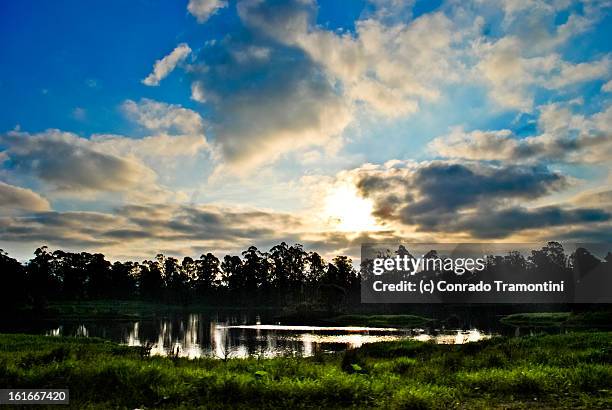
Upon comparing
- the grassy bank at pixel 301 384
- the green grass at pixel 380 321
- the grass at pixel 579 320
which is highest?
the grassy bank at pixel 301 384

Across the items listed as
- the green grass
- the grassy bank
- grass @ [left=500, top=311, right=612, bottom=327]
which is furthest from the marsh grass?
the grassy bank

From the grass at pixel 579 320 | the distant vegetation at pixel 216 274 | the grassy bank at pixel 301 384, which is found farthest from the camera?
the distant vegetation at pixel 216 274

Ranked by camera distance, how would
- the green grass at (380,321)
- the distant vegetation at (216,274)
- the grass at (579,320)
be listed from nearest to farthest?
1. the grass at (579,320)
2. the green grass at (380,321)
3. the distant vegetation at (216,274)

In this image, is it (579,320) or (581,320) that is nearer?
(581,320)

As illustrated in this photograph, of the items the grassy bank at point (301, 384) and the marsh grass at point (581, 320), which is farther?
the marsh grass at point (581, 320)

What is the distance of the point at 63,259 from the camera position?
163m

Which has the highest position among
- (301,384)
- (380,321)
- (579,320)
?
(301,384)

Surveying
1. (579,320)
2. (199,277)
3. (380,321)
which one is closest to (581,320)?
(579,320)

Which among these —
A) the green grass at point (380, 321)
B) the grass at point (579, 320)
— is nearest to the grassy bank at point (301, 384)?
the grass at point (579, 320)

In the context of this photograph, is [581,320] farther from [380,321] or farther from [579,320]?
[380,321]

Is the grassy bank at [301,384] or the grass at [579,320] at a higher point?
the grassy bank at [301,384]

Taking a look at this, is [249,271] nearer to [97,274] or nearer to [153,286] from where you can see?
[153,286]

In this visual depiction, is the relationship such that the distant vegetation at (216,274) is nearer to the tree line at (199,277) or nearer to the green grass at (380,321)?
the tree line at (199,277)

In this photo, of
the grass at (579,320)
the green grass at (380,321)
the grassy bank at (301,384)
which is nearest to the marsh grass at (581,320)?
the grass at (579,320)
